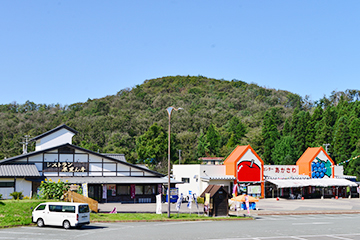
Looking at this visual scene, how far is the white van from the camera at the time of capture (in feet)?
67.3

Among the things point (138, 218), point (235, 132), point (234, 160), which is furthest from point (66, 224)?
point (235, 132)

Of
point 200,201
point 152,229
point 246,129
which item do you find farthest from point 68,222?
point 246,129

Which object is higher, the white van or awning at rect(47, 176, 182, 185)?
awning at rect(47, 176, 182, 185)

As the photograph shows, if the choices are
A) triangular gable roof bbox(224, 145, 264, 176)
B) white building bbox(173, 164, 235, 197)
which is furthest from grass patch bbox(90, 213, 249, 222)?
triangular gable roof bbox(224, 145, 264, 176)

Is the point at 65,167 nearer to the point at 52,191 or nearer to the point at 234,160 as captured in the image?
the point at 52,191

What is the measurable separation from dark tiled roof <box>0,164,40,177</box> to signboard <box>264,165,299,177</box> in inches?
1084

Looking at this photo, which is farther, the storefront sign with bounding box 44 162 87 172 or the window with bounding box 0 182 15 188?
the storefront sign with bounding box 44 162 87 172

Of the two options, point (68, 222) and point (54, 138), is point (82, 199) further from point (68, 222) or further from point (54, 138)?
point (54, 138)

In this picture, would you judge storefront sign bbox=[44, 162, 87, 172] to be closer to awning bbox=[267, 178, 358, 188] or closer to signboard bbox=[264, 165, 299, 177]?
awning bbox=[267, 178, 358, 188]

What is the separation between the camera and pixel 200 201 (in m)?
40.7

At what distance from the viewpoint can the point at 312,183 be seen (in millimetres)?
46875

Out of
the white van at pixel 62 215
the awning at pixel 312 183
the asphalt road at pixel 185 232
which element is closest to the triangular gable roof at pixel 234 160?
the awning at pixel 312 183

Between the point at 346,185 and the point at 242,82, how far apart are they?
142704 mm

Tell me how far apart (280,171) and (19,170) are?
3138cm
